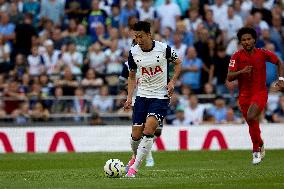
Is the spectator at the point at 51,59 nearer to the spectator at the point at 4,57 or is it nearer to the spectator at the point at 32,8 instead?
the spectator at the point at 4,57

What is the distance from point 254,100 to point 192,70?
28.6ft

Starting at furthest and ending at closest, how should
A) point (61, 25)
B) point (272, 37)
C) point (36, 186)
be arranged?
point (61, 25) → point (272, 37) → point (36, 186)

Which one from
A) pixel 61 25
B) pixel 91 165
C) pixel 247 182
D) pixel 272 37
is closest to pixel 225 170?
pixel 247 182

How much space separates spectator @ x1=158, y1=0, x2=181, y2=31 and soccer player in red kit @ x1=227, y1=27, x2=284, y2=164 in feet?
33.2

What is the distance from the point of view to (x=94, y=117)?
2577cm

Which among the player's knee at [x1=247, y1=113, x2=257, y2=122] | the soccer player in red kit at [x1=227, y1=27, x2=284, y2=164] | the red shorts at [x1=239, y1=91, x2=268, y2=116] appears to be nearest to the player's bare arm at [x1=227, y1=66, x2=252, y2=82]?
the soccer player in red kit at [x1=227, y1=27, x2=284, y2=164]

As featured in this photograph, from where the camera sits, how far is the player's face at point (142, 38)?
591 inches

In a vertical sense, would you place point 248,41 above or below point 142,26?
below

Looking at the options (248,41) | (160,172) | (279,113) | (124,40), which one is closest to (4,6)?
(124,40)

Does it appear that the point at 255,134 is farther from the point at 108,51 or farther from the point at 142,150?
the point at 108,51

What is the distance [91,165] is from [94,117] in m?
6.98

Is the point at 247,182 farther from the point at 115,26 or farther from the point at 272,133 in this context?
the point at 115,26

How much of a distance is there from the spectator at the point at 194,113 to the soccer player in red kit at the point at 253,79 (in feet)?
25.6

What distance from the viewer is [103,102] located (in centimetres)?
2630
